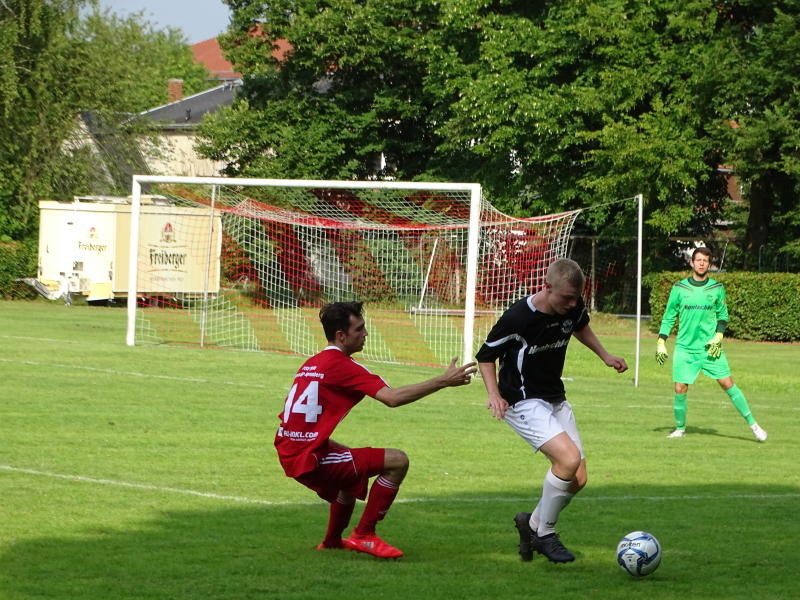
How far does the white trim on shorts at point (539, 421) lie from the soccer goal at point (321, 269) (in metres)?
15.2

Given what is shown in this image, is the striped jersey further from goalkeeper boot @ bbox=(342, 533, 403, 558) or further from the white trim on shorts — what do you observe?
goalkeeper boot @ bbox=(342, 533, 403, 558)

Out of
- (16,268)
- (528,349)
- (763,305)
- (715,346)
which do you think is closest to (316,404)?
(528,349)

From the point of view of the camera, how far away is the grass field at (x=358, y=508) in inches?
265

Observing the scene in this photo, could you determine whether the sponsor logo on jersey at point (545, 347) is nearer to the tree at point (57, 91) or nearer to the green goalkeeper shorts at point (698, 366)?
the green goalkeeper shorts at point (698, 366)

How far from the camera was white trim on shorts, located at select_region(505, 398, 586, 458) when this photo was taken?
729 centimetres

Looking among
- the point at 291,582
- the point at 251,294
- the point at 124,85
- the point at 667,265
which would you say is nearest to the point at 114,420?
the point at 291,582

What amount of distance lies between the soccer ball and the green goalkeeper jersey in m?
6.60

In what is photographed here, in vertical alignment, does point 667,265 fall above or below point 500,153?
below

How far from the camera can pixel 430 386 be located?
264 inches

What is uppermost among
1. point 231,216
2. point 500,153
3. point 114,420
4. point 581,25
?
point 581,25

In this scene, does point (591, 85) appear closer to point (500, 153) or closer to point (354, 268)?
point (500, 153)

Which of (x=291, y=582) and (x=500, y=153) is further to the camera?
(x=500, y=153)

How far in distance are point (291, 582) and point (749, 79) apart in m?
27.9

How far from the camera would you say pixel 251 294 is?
29812 mm
